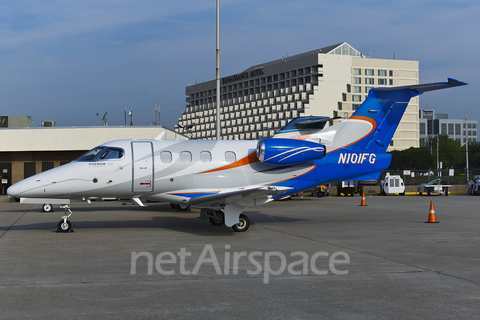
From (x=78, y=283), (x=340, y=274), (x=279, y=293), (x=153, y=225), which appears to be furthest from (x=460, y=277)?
(x=153, y=225)

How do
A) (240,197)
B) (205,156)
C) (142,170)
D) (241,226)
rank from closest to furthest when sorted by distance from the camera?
(240,197)
(241,226)
(142,170)
(205,156)

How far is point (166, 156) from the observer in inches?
604

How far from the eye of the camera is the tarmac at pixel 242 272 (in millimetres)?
6348

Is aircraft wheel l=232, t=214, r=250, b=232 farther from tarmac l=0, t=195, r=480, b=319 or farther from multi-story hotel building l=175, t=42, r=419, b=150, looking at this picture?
multi-story hotel building l=175, t=42, r=419, b=150

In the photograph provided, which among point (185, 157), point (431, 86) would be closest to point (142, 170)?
point (185, 157)

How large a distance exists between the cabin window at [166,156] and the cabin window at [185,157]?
380 mm

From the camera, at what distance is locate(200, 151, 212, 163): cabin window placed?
15555mm

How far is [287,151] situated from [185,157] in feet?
10.7

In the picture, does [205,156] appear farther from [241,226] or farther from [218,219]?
[241,226]

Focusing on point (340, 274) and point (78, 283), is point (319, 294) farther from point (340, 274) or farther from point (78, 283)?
point (78, 283)

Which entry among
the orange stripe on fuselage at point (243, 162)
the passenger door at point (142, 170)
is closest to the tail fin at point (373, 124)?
the orange stripe on fuselage at point (243, 162)

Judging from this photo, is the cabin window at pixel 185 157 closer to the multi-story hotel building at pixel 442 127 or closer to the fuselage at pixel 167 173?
the fuselage at pixel 167 173

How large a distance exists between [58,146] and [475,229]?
32.1 metres

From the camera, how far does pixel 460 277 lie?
8234mm
